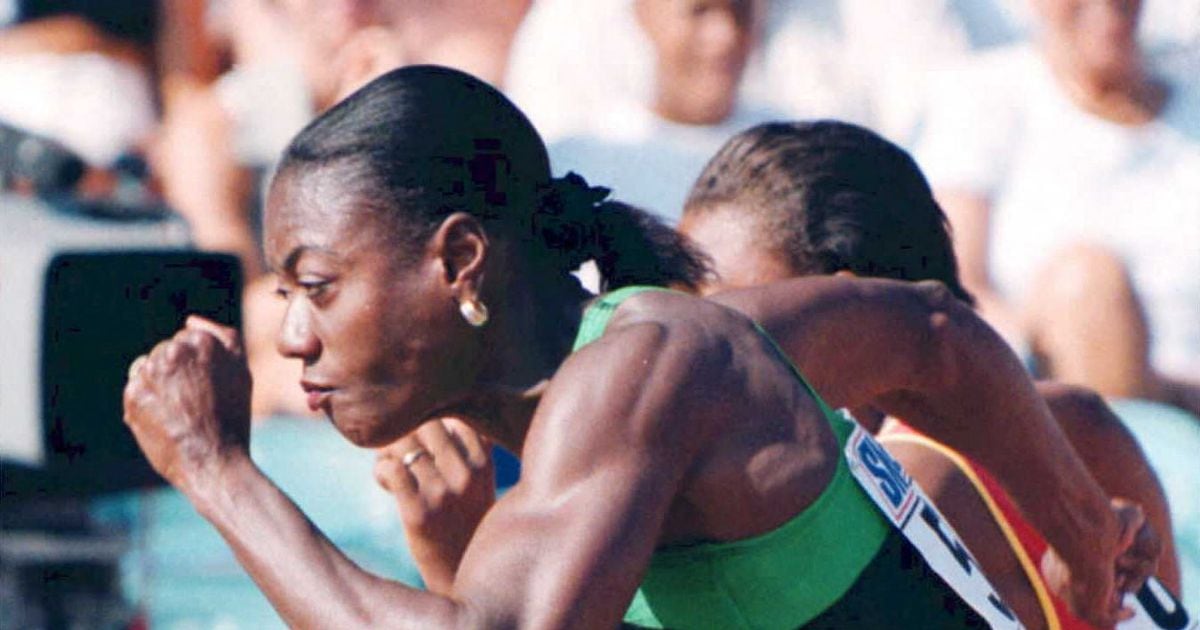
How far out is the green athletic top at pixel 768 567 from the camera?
2219 mm

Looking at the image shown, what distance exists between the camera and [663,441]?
83.2 inches

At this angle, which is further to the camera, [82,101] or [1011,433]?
[82,101]

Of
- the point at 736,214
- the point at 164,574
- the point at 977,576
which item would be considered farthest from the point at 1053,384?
the point at 164,574

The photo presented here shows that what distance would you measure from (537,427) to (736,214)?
890mm

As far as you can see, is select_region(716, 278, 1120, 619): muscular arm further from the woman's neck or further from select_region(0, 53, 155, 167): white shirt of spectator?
select_region(0, 53, 155, 167): white shirt of spectator

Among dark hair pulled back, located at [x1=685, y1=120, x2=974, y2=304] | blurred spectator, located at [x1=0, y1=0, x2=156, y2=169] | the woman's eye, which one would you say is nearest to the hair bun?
the woman's eye

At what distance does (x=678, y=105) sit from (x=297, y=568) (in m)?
2.91

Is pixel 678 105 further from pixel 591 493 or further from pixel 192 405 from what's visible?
pixel 591 493

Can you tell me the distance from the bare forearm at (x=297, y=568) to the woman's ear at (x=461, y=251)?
26cm

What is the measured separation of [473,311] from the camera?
2.24m

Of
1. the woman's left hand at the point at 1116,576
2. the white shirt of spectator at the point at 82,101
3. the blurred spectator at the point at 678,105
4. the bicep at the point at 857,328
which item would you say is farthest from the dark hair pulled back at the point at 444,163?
the white shirt of spectator at the point at 82,101

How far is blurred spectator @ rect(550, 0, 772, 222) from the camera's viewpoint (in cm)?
479

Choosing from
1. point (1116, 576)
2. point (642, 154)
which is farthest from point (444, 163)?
point (642, 154)

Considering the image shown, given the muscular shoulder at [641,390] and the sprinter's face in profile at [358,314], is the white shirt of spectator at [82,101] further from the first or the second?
the muscular shoulder at [641,390]
